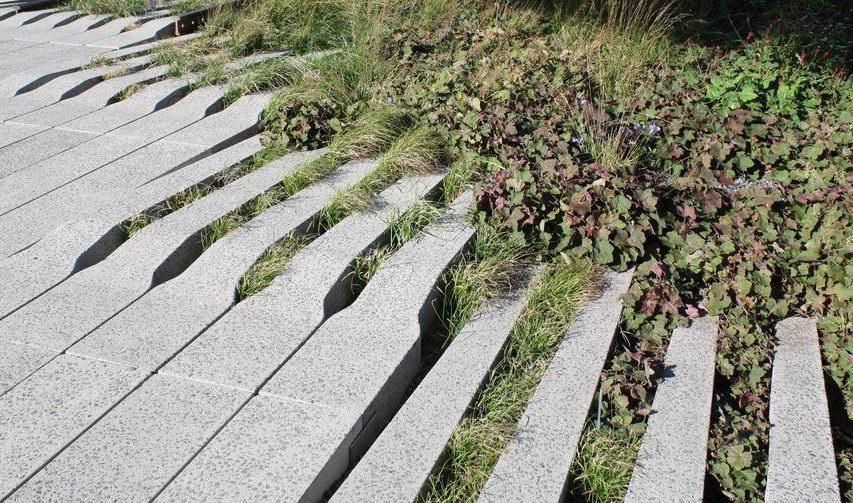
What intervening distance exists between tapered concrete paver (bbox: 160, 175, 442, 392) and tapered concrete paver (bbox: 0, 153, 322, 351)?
0.37 m

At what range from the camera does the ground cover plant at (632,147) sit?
2.69 meters

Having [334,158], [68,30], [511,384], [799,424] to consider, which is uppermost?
[68,30]

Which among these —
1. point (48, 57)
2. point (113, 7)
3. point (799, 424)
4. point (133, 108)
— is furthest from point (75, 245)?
point (113, 7)

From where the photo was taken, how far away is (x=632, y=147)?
407cm

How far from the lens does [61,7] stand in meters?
6.80

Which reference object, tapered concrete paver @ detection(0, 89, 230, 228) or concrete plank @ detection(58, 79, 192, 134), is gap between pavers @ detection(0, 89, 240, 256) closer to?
tapered concrete paver @ detection(0, 89, 230, 228)

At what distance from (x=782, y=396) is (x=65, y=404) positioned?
2137mm

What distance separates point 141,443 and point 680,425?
150 centimetres

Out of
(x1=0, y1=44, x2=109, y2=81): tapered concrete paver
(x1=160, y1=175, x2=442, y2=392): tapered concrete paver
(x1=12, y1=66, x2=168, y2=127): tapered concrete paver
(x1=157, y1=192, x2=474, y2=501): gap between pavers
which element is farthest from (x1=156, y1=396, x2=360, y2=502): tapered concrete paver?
(x1=0, y1=44, x2=109, y2=81): tapered concrete paver

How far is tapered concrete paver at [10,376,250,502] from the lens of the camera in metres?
1.98

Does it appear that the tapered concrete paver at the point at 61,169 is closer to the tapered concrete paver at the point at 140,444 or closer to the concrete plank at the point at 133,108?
the concrete plank at the point at 133,108

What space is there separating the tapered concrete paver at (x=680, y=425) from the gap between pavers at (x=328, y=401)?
74 cm

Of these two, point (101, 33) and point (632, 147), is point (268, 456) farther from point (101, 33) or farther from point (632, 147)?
point (101, 33)

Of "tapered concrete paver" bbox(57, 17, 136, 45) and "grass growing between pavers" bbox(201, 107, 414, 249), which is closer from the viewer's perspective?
"grass growing between pavers" bbox(201, 107, 414, 249)
